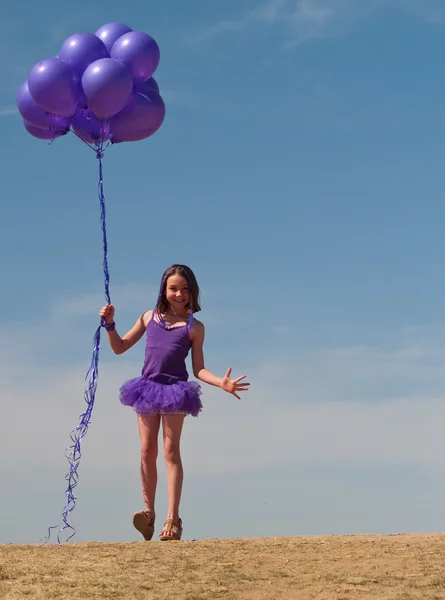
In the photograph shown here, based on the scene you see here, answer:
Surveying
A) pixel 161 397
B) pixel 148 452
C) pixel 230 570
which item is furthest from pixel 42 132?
pixel 230 570

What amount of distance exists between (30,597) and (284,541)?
9.71 feet

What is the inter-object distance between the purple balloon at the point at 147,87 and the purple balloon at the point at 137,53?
0.06 metres

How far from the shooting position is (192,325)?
9844 millimetres

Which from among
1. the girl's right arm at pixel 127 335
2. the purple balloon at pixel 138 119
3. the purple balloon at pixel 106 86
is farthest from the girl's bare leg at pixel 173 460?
the purple balloon at pixel 106 86

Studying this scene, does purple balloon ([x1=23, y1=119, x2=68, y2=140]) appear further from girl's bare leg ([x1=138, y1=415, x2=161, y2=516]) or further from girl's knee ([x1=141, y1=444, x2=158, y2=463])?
girl's knee ([x1=141, y1=444, x2=158, y2=463])

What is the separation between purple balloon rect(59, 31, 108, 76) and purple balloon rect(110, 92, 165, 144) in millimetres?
630

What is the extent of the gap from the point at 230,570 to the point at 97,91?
5092mm

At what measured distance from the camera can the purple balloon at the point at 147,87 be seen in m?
10.1

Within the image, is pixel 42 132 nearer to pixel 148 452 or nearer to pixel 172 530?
pixel 148 452

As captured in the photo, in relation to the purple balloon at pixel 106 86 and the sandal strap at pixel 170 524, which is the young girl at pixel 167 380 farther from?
the purple balloon at pixel 106 86

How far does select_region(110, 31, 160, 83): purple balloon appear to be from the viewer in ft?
32.7

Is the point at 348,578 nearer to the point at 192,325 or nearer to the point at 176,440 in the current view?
the point at 176,440

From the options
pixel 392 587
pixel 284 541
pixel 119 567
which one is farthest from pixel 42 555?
pixel 392 587

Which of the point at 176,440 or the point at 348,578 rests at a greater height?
the point at 176,440
